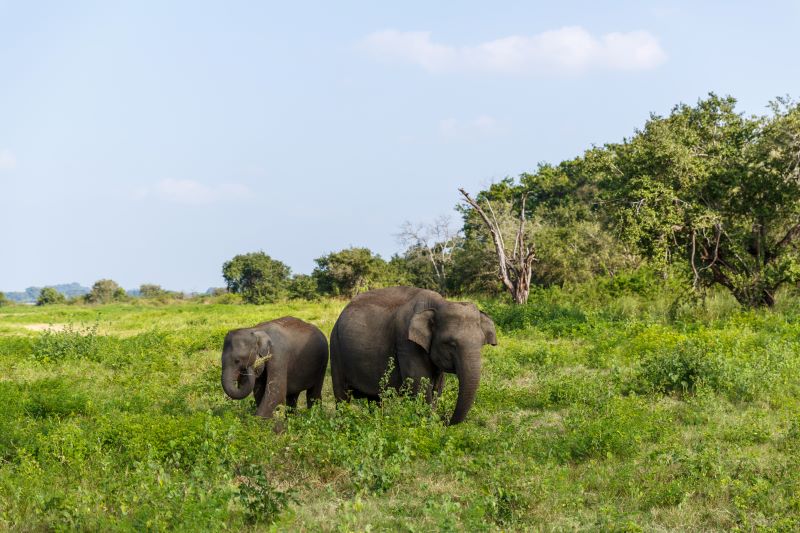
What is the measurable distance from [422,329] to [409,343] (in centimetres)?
37

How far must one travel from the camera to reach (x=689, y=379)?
40.0 ft

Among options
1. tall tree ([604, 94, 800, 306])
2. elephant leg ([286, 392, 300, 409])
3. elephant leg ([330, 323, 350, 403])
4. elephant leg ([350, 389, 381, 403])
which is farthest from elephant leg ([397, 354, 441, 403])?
tall tree ([604, 94, 800, 306])

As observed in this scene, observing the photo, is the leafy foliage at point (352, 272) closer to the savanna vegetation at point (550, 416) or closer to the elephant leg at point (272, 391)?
the savanna vegetation at point (550, 416)

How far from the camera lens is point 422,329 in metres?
10.0

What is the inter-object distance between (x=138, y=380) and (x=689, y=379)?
385 inches

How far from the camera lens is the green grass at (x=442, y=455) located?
6.85 m

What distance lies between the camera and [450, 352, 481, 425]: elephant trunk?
973 centimetres

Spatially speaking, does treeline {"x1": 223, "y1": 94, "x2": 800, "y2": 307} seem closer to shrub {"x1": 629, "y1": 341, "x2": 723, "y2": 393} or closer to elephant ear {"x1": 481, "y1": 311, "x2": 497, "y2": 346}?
shrub {"x1": 629, "y1": 341, "x2": 723, "y2": 393}

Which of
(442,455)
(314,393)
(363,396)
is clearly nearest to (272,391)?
(314,393)

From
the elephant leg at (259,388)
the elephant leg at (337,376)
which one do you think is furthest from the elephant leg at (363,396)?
the elephant leg at (259,388)

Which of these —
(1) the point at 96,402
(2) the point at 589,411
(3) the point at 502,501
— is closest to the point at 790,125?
(2) the point at 589,411

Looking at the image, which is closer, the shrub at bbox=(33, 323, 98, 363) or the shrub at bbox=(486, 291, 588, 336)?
the shrub at bbox=(33, 323, 98, 363)

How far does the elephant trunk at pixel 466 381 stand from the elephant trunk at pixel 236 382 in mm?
2758

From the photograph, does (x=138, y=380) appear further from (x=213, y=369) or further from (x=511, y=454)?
(x=511, y=454)
